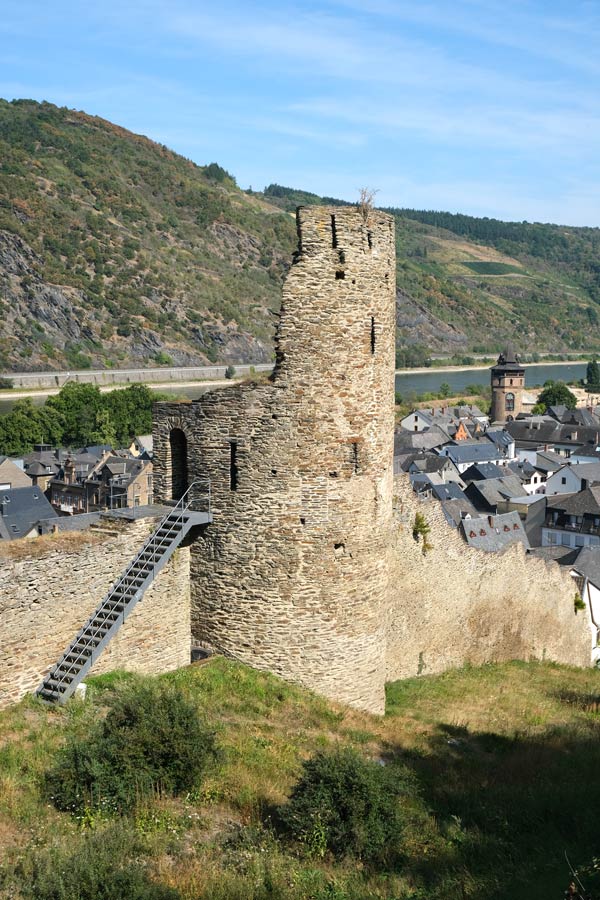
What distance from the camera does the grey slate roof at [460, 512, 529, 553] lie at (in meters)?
41.8

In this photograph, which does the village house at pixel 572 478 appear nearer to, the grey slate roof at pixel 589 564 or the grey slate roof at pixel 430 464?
the grey slate roof at pixel 430 464

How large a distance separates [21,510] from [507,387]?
Answer: 8209 cm

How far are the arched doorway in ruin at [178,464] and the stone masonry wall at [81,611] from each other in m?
1.17

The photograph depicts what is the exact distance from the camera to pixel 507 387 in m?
115

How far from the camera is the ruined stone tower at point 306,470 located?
1370cm

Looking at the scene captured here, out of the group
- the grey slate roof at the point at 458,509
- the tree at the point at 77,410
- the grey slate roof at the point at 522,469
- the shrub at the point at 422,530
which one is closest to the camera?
the shrub at the point at 422,530

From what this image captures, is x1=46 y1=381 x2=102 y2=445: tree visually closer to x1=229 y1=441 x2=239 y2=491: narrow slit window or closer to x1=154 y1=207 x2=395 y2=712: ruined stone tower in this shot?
x1=154 y1=207 x2=395 y2=712: ruined stone tower

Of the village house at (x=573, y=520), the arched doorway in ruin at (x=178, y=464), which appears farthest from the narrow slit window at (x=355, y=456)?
the village house at (x=573, y=520)

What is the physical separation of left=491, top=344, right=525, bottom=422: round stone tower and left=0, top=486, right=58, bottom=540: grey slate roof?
79.7 m

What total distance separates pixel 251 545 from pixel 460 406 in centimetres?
10711

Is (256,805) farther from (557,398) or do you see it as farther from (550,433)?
(557,398)

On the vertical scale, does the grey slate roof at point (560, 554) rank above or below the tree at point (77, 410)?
below

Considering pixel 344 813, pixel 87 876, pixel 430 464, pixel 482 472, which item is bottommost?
pixel 482 472

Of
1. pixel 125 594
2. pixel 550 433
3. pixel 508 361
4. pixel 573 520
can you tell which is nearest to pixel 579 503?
pixel 573 520
